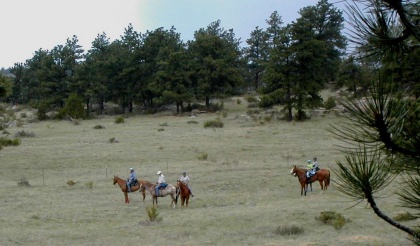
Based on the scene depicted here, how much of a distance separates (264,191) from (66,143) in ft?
77.0

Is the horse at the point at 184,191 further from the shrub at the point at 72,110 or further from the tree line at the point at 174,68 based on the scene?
the shrub at the point at 72,110

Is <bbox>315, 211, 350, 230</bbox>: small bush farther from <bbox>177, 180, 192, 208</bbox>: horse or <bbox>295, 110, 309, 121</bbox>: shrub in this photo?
<bbox>295, 110, 309, 121</bbox>: shrub

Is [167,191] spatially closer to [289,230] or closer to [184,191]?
[184,191]

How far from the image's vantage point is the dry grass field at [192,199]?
15859 millimetres

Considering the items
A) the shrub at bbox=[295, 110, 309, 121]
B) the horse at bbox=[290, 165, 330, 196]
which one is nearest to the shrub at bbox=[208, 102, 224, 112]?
the shrub at bbox=[295, 110, 309, 121]

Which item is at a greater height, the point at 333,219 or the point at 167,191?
the point at 167,191

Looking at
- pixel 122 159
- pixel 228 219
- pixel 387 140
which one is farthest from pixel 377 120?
pixel 122 159

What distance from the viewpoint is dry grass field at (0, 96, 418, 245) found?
15.9 m

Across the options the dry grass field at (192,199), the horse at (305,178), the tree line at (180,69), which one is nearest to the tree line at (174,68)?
the tree line at (180,69)

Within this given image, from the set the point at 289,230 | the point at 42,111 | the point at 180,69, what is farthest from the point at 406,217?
the point at 42,111

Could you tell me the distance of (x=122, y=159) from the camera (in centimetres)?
3409

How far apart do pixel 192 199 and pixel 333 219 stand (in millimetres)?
7554

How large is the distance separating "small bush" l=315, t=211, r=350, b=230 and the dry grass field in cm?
21

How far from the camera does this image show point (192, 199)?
22422 millimetres
